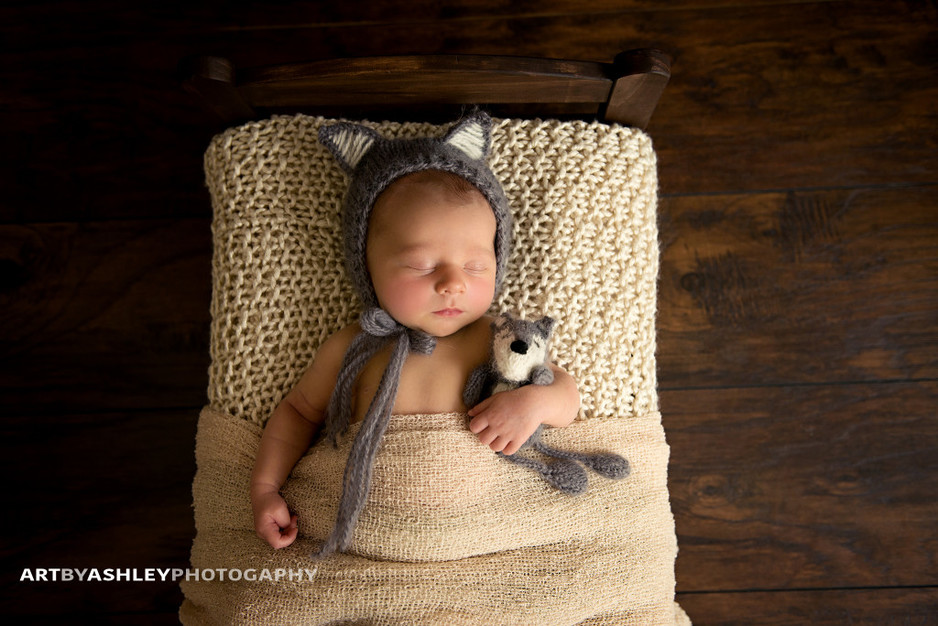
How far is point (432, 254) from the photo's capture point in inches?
35.0

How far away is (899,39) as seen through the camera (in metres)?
1.32

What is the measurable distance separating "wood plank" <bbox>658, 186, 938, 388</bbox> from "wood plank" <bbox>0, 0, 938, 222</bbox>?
64 millimetres

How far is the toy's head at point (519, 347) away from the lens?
90 centimetres

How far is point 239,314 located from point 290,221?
0.18m

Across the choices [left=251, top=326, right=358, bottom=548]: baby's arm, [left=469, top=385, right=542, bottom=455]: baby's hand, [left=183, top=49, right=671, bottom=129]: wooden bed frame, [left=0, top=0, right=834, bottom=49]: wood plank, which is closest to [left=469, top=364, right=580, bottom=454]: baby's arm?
[left=469, top=385, right=542, bottom=455]: baby's hand

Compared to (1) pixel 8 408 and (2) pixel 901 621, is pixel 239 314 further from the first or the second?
(2) pixel 901 621

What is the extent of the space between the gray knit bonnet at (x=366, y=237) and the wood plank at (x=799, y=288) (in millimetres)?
509

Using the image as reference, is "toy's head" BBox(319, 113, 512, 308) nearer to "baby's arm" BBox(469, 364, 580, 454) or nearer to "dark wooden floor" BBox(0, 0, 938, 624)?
"baby's arm" BBox(469, 364, 580, 454)

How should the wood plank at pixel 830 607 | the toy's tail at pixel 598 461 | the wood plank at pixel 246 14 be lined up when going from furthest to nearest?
1. the wood plank at pixel 246 14
2. the wood plank at pixel 830 607
3. the toy's tail at pixel 598 461

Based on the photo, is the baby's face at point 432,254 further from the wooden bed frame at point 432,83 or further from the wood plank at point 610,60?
the wood plank at point 610,60

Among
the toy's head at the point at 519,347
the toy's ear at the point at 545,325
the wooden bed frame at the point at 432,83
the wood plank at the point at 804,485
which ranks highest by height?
the wooden bed frame at the point at 432,83

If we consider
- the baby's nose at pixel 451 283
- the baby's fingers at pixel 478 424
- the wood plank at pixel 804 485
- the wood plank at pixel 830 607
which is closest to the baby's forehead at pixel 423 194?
the baby's nose at pixel 451 283

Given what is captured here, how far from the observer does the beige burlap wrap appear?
0.91 metres

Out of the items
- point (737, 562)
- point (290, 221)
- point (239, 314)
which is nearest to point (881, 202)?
point (737, 562)
